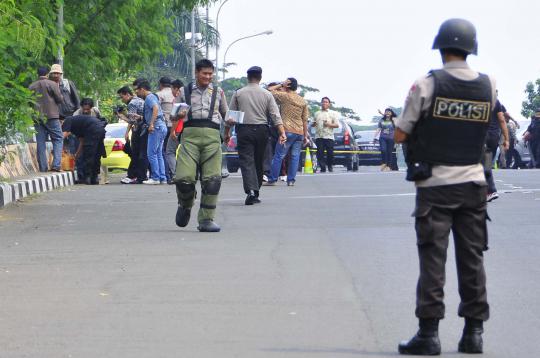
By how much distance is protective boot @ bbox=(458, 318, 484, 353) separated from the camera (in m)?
7.17

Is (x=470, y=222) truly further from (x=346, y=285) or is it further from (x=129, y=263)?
(x=129, y=263)

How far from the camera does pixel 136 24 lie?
32.5 metres

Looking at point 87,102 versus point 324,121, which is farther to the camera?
point 324,121

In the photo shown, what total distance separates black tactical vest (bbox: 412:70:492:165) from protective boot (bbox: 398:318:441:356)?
2.66ft

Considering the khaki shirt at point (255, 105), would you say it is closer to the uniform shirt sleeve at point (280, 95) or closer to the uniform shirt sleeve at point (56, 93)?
the uniform shirt sleeve at point (280, 95)

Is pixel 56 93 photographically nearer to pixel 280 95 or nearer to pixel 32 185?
pixel 32 185

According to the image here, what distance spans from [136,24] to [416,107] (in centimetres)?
2572

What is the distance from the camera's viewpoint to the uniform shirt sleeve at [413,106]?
7219mm

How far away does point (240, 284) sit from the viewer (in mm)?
9969

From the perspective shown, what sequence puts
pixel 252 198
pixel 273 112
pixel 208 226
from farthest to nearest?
pixel 273 112 < pixel 252 198 < pixel 208 226

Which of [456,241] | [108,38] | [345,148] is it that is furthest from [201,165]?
[345,148]

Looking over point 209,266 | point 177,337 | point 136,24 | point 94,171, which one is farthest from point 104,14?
point 177,337

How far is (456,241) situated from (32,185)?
50.1ft

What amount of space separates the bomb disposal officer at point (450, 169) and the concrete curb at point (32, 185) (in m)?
12.1
